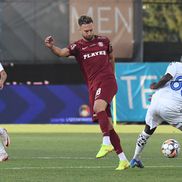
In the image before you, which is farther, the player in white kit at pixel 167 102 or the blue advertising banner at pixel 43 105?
the blue advertising banner at pixel 43 105

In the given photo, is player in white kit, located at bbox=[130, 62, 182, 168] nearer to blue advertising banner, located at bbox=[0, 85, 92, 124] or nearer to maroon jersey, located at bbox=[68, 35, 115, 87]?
maroon jersey, located at bbox=[68, 35, 115, 87]

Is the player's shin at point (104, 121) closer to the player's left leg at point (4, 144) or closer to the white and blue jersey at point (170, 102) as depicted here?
the white and blue jersey at point (170, 102)

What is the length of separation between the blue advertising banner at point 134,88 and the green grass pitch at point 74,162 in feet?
18.1

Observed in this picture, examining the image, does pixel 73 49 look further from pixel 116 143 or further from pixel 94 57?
pixel 116 143

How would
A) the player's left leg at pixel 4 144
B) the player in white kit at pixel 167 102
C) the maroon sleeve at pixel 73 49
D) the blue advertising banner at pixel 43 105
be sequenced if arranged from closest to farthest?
the player in white kit at pixel 167 102
the maroon sleeve at pixel 73 49
the player's left leg at pixel 4 144
the blue advertising banner at pixel 43 105

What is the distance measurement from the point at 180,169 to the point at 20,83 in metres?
18.2

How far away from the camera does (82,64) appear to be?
13.5m

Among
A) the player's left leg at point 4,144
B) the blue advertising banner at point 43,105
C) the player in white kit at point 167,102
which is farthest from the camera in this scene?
the blue advertising banner at point 43,105

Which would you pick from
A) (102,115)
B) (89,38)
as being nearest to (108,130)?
(102,115)

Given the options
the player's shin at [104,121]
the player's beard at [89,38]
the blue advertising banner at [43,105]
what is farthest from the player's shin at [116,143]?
the blue advertising banner at [43,105]

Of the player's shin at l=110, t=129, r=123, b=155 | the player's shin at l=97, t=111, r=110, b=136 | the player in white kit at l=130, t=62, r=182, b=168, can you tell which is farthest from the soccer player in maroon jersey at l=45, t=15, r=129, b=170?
the player in white kit at l=130, t=62, r=182, b=168

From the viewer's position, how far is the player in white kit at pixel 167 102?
12.6 metres

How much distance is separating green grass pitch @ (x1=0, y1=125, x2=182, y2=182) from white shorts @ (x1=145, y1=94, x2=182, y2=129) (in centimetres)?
74

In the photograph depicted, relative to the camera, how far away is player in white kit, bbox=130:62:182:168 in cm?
1262
